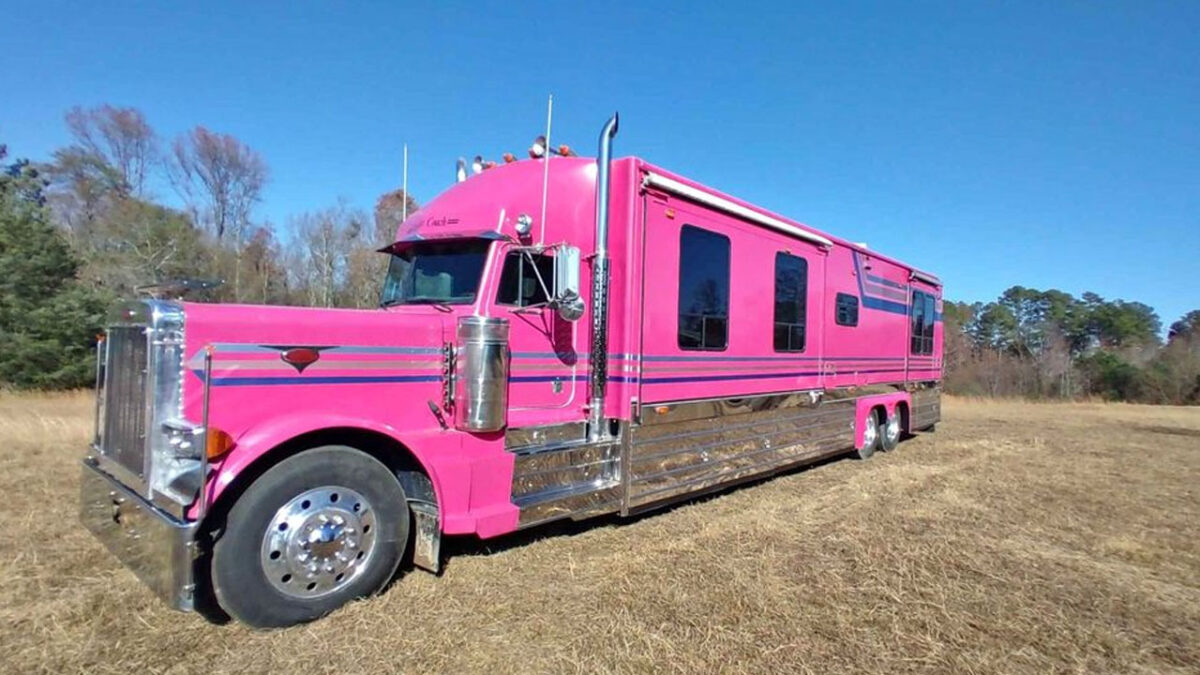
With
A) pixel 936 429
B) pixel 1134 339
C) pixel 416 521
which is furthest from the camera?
pixel 1134 339

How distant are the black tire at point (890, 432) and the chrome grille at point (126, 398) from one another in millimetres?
9644

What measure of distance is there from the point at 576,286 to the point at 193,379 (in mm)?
2374

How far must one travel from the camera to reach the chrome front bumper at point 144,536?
10.3 ft

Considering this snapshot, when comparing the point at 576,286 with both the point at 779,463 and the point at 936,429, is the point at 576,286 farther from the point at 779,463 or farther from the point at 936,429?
the point at 936,429

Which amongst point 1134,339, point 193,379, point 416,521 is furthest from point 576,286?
point 1134,339

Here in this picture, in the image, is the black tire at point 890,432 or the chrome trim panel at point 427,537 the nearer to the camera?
the chrome trim panel at point 427,537

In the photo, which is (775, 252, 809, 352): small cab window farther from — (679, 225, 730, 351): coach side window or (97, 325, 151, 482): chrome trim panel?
(97, 325, 151, 482): chrome trim panel

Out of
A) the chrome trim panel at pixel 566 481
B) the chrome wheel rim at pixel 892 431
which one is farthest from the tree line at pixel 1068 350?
the chrome trim panel at pixel 566 481

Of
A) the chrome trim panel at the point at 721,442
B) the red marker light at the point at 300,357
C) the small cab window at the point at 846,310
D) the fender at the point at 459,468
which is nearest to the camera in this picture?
the red marker light at the point at 300,357

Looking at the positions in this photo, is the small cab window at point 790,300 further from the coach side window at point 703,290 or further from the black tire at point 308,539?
the black tire at point 308,539

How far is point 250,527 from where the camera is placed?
11.1 feet

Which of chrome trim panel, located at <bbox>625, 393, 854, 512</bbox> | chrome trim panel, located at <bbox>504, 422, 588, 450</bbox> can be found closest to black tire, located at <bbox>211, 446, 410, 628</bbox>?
chrome trim panel, located at <bbox>504, 422, 588, 450</bbox>

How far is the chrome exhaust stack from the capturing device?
5145mm

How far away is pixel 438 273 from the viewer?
16.1 ft
